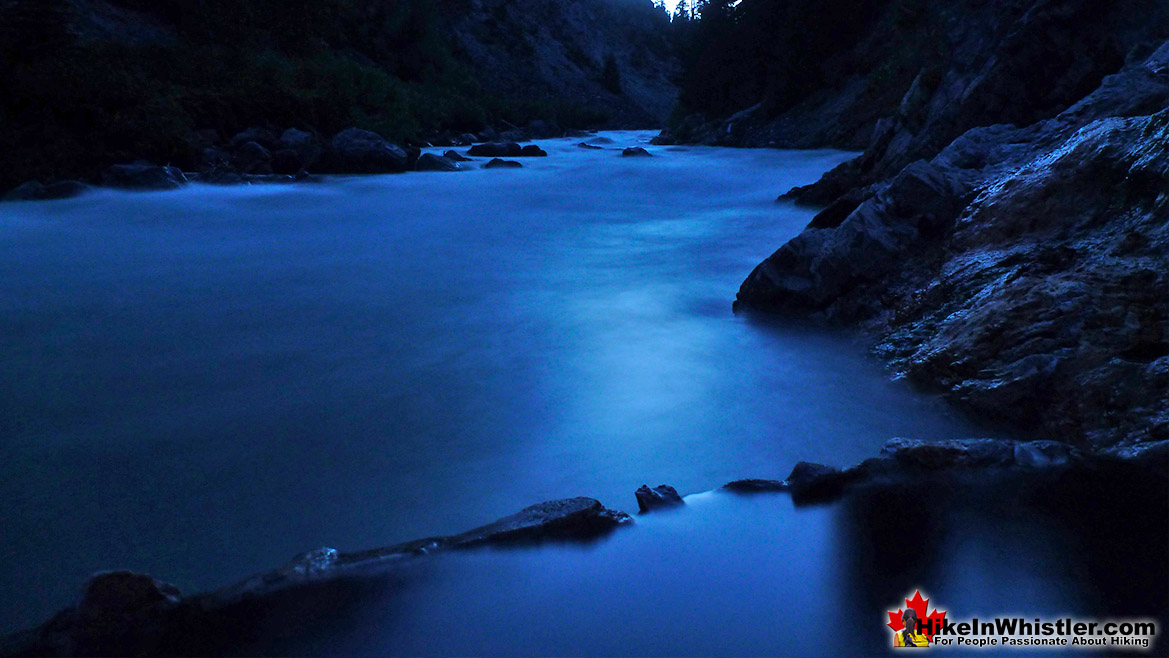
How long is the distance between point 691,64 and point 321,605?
3655 centimetres

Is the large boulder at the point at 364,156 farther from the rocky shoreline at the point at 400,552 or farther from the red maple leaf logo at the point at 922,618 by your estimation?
the red maple leaf logo at the point at 922,618

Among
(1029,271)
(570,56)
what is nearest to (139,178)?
(1029,271)

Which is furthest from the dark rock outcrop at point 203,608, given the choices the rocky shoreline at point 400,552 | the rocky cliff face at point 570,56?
the rocky cliff face at point 570,56

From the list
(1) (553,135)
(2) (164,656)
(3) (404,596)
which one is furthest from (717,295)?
(1) (553,135)

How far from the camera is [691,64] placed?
3588 centimetres

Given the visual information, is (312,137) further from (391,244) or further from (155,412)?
(155,412)

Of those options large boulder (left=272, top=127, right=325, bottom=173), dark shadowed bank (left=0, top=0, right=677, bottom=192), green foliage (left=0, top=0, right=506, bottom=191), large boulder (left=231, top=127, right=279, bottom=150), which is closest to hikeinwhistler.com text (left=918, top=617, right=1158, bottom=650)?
dark shadowed bank (left=0, top=0, right=677, bottom=192)

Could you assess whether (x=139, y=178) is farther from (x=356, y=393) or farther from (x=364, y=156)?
(x=356, y=393)

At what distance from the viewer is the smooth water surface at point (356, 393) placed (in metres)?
2.96

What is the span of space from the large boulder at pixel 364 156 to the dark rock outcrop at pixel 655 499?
14069mm

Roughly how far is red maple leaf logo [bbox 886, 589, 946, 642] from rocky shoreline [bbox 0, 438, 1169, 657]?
1.99 feet

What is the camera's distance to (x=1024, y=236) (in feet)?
14.7

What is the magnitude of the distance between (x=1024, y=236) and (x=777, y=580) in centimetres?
321

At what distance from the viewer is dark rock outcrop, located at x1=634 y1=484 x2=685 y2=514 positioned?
2.75 meters
